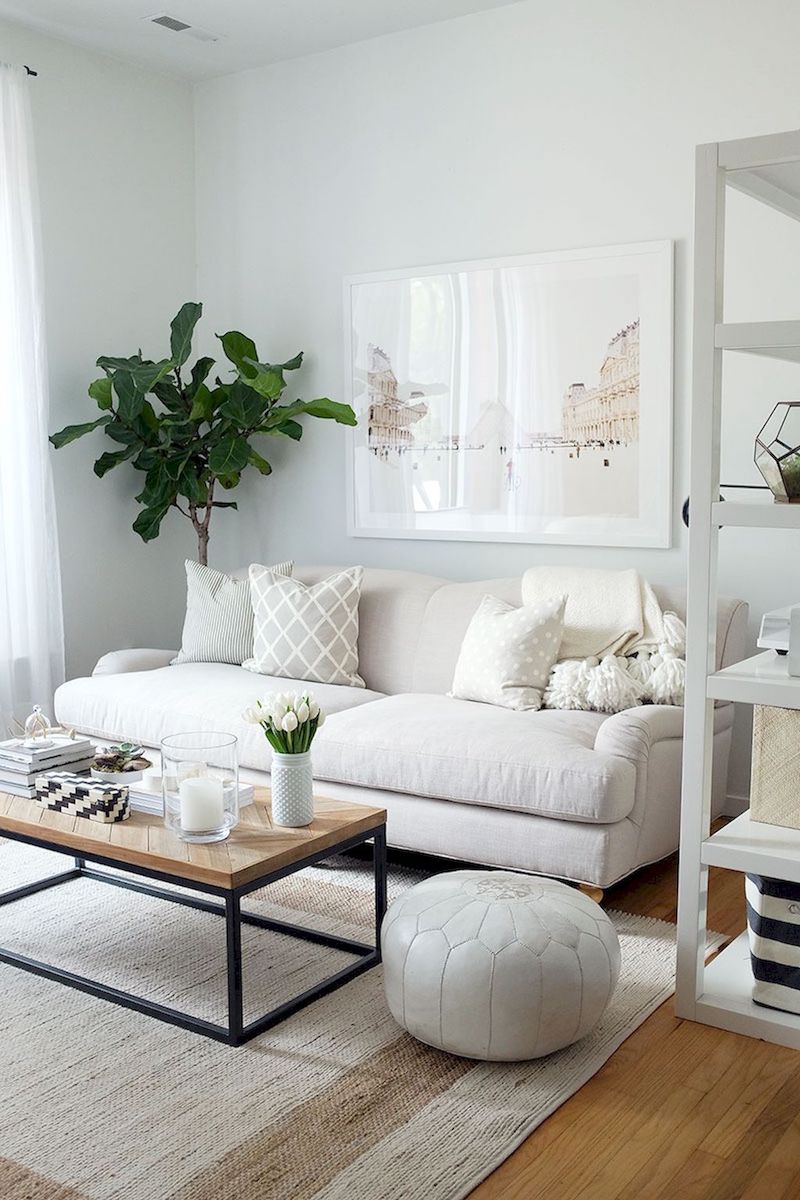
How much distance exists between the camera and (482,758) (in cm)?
316

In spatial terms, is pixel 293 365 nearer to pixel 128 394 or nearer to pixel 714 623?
pixel 128 394

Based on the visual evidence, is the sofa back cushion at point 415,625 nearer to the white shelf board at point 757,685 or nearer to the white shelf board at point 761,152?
the white shelf board at point 757,685

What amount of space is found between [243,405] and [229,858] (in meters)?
2.56

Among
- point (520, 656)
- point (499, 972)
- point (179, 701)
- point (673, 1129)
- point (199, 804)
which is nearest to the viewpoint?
point (673, 1129)

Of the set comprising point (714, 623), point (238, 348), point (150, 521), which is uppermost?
point (238, 348)

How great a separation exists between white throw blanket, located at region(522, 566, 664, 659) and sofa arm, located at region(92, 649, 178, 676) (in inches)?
60.3

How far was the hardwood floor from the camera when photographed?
1964mm

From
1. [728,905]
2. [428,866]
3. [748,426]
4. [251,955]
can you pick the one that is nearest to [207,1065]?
[251,955]

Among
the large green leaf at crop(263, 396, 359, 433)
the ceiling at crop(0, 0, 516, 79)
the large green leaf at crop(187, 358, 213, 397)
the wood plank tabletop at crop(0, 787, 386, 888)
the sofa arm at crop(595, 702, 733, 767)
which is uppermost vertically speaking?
the ceiling at crop(0, 0, 516, 79)

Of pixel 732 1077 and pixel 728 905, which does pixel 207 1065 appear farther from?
pixel 728 905

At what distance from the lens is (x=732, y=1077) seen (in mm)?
2316

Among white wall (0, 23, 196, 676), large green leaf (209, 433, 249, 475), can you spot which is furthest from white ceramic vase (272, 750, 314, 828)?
white wall (0, 23, 196, 676)

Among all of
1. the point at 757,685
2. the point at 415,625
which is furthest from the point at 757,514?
the point at 415,625

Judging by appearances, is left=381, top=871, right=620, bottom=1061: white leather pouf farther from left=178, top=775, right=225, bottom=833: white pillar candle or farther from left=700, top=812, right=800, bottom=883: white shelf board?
left=178, top=775, right=225, bottom=833: white pillar candle
